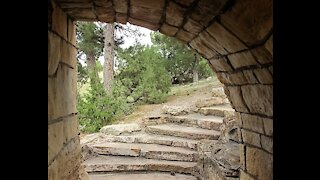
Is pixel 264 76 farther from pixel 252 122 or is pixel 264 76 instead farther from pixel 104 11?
pixel 104 11

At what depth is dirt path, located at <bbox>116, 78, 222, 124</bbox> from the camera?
395 inches

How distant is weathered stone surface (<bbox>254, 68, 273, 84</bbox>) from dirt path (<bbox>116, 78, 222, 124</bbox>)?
7671 mm

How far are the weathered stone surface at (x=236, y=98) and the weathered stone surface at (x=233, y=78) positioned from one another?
61mm

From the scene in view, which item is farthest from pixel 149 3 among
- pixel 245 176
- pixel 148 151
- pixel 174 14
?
pixel 148 151

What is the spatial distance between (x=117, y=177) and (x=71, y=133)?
3.22 meters

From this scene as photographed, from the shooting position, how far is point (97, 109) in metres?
9.09

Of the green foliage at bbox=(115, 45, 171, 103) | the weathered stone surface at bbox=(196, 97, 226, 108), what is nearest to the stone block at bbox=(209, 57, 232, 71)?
the weathered stone surface at bbox=(196, 97, 226, 108)

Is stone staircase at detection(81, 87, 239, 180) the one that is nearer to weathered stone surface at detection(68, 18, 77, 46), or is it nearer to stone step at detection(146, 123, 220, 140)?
stone step at detection(146, 123, 220, 140)

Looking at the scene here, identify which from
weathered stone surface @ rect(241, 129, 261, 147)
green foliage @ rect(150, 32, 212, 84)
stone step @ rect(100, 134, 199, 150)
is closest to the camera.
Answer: weathered stone surface @ rect(241, 129, 261, 147)

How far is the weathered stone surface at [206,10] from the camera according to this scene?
1.69 metres

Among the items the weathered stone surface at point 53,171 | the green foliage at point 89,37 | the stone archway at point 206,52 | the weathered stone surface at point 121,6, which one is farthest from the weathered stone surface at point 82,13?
the green foliage at point 89,37
